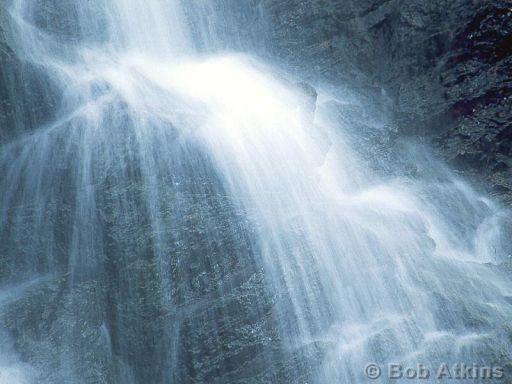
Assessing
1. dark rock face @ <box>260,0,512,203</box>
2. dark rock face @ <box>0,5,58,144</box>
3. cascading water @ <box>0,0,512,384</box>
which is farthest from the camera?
dark rock face @ <box>260,0,512,203</box>

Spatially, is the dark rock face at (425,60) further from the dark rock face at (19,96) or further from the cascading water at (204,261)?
the dark rock face at (19,96)

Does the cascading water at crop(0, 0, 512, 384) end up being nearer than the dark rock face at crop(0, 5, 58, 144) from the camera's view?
Yes

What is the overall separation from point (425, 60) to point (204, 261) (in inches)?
375

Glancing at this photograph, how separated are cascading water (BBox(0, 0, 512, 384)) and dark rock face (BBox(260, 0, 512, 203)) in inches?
124

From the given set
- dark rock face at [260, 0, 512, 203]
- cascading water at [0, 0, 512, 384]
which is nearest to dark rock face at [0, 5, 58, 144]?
cascading water at [0, 0, 512, 384]

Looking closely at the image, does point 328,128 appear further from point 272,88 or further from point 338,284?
point 338,284

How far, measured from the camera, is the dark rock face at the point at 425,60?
11828 millimetres

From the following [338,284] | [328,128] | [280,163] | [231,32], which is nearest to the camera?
[338,284]

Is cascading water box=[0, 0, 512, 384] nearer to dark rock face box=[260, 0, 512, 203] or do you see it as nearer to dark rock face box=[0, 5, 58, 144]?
dark rock face box=[0, 5, 58, 144]

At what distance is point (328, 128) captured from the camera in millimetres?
12461

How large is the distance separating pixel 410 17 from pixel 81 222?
36.1 feet

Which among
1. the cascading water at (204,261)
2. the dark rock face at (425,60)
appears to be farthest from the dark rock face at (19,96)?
the dark rock face at (425,60)

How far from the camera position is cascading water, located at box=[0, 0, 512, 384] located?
7.45 meters

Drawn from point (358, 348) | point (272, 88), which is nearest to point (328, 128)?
point (272, 88)
